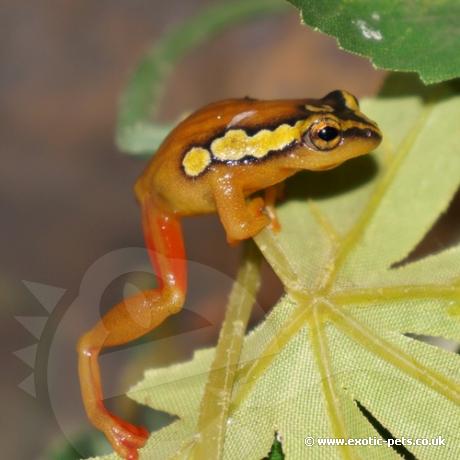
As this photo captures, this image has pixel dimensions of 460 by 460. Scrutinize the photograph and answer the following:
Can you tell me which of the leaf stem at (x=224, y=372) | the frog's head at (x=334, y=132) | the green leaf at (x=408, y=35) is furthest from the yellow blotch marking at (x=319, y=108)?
the leaf stem at (x=224, y=372)

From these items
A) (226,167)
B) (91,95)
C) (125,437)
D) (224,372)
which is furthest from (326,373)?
(91,95)

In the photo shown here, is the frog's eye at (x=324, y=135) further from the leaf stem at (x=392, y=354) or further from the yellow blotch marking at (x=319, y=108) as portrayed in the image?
the leaf stem at (x=392, y=354)

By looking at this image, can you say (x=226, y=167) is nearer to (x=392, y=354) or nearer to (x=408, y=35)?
(x=408, y=35)

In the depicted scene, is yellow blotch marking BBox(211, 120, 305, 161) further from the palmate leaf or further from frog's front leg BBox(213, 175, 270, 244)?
the palmate leaf

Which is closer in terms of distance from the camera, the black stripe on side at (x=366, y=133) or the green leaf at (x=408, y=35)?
the green leaf at (x=408, y=35)

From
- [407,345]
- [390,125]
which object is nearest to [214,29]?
[390,125]

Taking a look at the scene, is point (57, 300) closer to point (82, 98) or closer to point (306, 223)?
point (306, 223)
